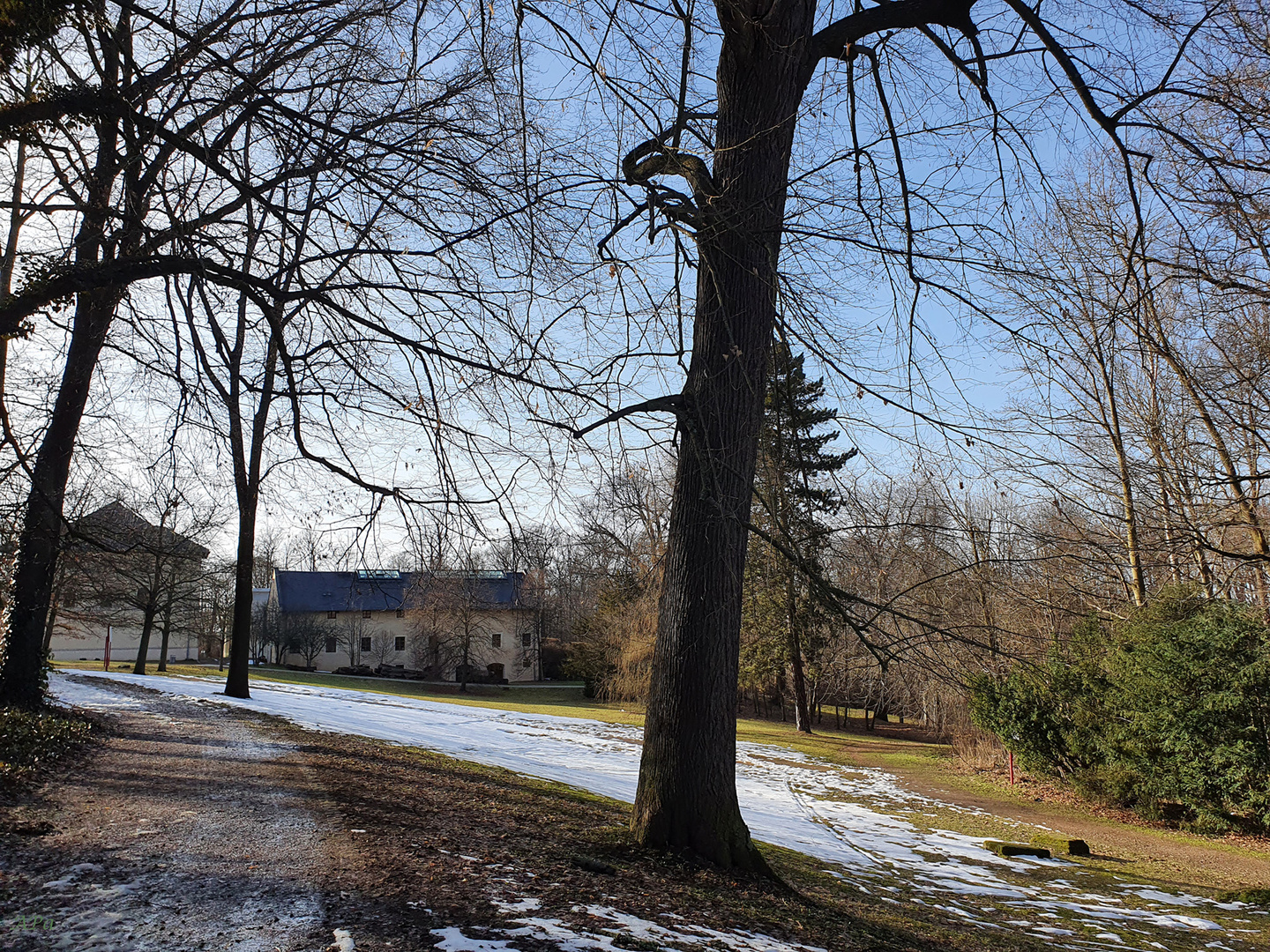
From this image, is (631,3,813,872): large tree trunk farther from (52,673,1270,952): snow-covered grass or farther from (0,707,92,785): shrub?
(0,707,92,785): shrub

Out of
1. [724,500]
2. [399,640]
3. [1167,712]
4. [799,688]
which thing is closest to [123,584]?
[399,640]

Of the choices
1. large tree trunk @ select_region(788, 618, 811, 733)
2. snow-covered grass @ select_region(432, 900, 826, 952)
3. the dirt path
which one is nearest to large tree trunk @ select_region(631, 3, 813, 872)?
snow-covered grass @ select_region(432, 900, 826, 952)

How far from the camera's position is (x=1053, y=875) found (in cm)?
912

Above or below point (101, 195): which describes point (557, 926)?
below

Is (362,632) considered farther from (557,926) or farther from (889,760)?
(557,926)

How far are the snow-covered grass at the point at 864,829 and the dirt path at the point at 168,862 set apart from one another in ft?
3.70

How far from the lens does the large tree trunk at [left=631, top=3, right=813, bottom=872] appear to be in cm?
562

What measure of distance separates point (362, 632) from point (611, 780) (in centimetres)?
3773

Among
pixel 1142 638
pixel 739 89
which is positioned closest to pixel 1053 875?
pixel 1142 638

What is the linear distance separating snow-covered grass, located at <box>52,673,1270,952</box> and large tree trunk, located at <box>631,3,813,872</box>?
1.93 m

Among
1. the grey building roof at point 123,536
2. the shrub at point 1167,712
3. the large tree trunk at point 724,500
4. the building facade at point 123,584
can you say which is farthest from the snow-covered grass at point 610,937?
the shrub at point 1167,712

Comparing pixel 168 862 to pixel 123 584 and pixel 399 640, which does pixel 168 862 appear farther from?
pixel 399 640

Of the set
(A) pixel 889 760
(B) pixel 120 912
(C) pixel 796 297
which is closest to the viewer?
(B) pixel 120 912

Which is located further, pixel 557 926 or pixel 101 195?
pixel 101 195
